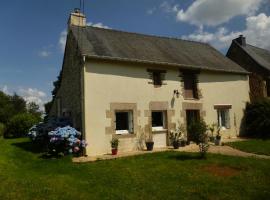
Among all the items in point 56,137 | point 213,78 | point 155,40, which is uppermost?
point 155,40

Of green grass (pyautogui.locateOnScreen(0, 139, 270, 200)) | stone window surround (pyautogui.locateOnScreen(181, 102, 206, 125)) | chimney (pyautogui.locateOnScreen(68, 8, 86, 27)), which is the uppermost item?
chimney (pyautogui.locateOnScreen(68, 8, 86, 27))

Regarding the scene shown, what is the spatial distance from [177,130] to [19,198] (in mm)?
10411

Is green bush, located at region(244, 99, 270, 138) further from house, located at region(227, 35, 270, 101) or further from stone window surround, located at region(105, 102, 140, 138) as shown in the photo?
stone window surround, located at region(105, 102, 140, 138)

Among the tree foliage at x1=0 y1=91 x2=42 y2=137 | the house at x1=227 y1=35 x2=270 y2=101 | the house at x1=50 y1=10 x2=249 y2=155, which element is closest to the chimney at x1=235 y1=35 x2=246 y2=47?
the house at x1=227 y1=35 x2=270 y2=101

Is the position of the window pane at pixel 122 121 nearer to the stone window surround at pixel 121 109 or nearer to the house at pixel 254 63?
the stone window surround at pixel 121 109

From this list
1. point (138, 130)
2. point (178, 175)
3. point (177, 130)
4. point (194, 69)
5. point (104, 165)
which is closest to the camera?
point (178, 175)

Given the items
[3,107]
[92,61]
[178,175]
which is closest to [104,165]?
[178,175]

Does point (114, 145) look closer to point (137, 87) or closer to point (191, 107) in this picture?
point (137, 87)

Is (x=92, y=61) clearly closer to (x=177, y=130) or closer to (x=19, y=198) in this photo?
(x=177, y=130)

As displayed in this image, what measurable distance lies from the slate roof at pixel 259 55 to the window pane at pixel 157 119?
10.9 meters

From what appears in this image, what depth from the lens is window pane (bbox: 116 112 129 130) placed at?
14.6 m

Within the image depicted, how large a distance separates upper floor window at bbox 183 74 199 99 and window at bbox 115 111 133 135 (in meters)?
3.95

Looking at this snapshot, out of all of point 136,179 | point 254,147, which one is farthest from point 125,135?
point 254,147

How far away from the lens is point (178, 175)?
29.1 feet
